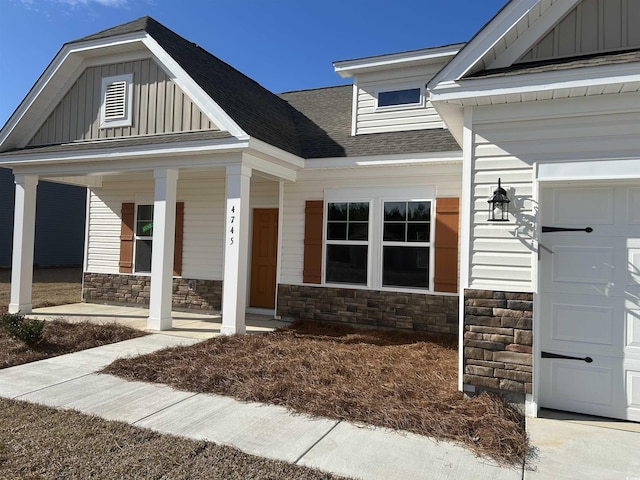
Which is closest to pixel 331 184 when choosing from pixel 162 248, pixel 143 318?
pixel 162 248

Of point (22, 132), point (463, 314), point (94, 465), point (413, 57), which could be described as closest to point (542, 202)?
point (463, 314)

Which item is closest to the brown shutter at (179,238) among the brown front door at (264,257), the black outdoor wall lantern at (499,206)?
the brown front door at (264,257)

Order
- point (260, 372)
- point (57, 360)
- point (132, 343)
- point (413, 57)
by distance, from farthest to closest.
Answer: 1. point (413, 57)
2. point (132, 343)
3. point (57, 360)
4. point (260, 372)

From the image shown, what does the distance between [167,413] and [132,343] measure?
9.67 feet

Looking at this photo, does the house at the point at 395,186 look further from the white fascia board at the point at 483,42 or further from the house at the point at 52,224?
the house at the point at 52,224

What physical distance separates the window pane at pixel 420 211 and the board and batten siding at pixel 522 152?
3.23 m

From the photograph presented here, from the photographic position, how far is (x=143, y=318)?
875 centimetres

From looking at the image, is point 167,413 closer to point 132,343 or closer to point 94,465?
point 94,465

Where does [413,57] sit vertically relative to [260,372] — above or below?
above

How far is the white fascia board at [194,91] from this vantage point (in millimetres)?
6827

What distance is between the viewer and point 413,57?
327 inches

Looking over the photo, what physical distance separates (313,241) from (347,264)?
80 centimetres

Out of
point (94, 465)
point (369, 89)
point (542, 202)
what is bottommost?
point (94, 465)

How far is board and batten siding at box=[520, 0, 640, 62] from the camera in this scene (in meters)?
4.24
